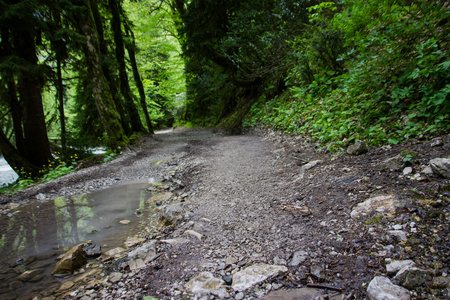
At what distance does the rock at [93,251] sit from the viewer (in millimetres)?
2375

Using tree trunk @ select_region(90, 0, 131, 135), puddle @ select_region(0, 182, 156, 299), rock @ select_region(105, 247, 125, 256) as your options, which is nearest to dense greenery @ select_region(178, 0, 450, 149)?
rock @ select_region(105, 247, 125, 256)

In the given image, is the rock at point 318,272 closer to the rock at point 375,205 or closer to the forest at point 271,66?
the rock at point 375,205

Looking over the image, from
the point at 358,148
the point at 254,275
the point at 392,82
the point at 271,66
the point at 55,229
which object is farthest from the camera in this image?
the point at 271,66

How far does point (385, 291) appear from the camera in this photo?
1196 mm

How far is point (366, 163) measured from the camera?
291cm

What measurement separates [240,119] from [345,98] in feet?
25.3

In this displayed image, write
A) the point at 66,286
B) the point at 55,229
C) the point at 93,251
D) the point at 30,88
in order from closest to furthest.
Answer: the point at 66,286
the point at 93,251
the point at 55,229
the point at 30,88

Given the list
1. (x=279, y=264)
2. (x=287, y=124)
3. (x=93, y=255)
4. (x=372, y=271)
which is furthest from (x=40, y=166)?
(x=372, y=271)

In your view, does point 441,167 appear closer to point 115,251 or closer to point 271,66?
point 115,251

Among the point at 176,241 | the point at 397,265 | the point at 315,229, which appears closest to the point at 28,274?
the point at 176,241

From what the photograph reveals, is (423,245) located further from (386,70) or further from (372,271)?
(386,70)

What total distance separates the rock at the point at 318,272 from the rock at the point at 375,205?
0.72m

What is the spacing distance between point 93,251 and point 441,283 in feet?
9.46

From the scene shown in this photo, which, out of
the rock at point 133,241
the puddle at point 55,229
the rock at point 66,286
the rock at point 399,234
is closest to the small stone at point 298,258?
the rock at point 399,234
